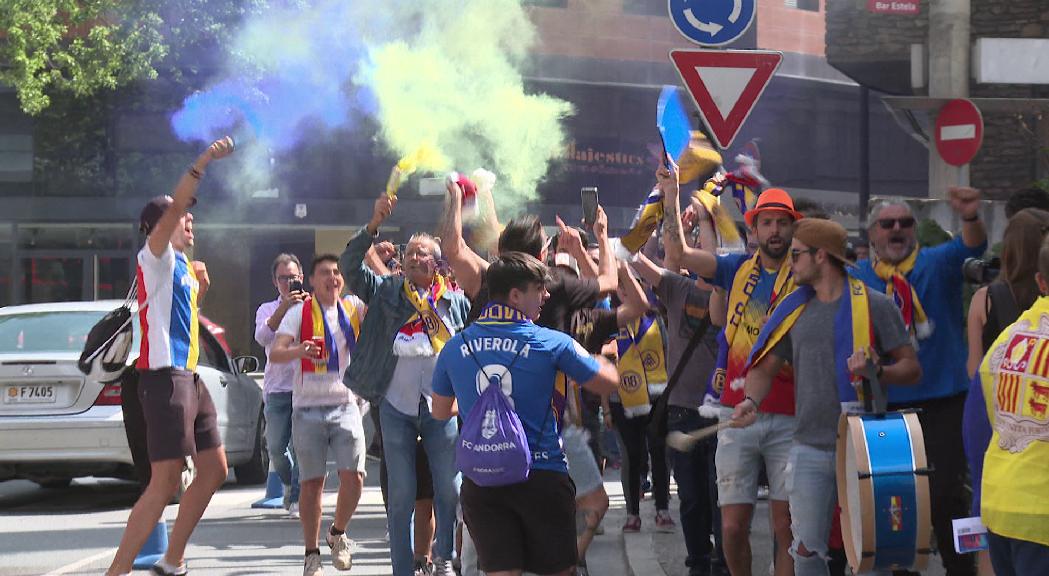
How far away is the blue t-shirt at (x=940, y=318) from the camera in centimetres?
687

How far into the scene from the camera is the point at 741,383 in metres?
6.82

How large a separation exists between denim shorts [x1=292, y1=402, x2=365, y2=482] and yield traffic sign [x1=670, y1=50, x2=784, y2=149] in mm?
2604

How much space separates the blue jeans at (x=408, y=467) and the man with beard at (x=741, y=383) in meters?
1.55

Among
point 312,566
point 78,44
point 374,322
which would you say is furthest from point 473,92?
point 374,322

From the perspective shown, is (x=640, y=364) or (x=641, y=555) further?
(x=640, y=364)

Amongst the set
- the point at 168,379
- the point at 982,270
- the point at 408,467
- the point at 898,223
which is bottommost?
the point at 408,467

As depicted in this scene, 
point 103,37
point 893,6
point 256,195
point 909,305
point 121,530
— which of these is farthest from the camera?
point 256,195

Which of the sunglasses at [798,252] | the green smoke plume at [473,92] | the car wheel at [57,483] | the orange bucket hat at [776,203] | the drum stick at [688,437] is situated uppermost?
the green smoke plume at [473,92]

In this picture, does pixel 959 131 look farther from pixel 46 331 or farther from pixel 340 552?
pixel 46 331

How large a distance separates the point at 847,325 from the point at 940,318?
40.1 inches

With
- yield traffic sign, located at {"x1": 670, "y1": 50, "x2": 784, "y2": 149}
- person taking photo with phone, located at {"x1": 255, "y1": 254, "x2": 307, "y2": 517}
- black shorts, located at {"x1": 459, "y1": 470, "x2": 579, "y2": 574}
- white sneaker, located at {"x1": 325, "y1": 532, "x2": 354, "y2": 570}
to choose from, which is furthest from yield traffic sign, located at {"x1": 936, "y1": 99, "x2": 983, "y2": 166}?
black shorts, located at {"x1": 459, "y1": 470, "x2": 579, "y2": 574}

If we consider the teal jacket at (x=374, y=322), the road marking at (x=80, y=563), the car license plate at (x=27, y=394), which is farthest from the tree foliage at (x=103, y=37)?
the teal jacket at (x=374, y=322)

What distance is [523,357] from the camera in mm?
5582

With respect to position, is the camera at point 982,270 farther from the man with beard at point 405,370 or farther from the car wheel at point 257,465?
the car wheel at point 257,465
